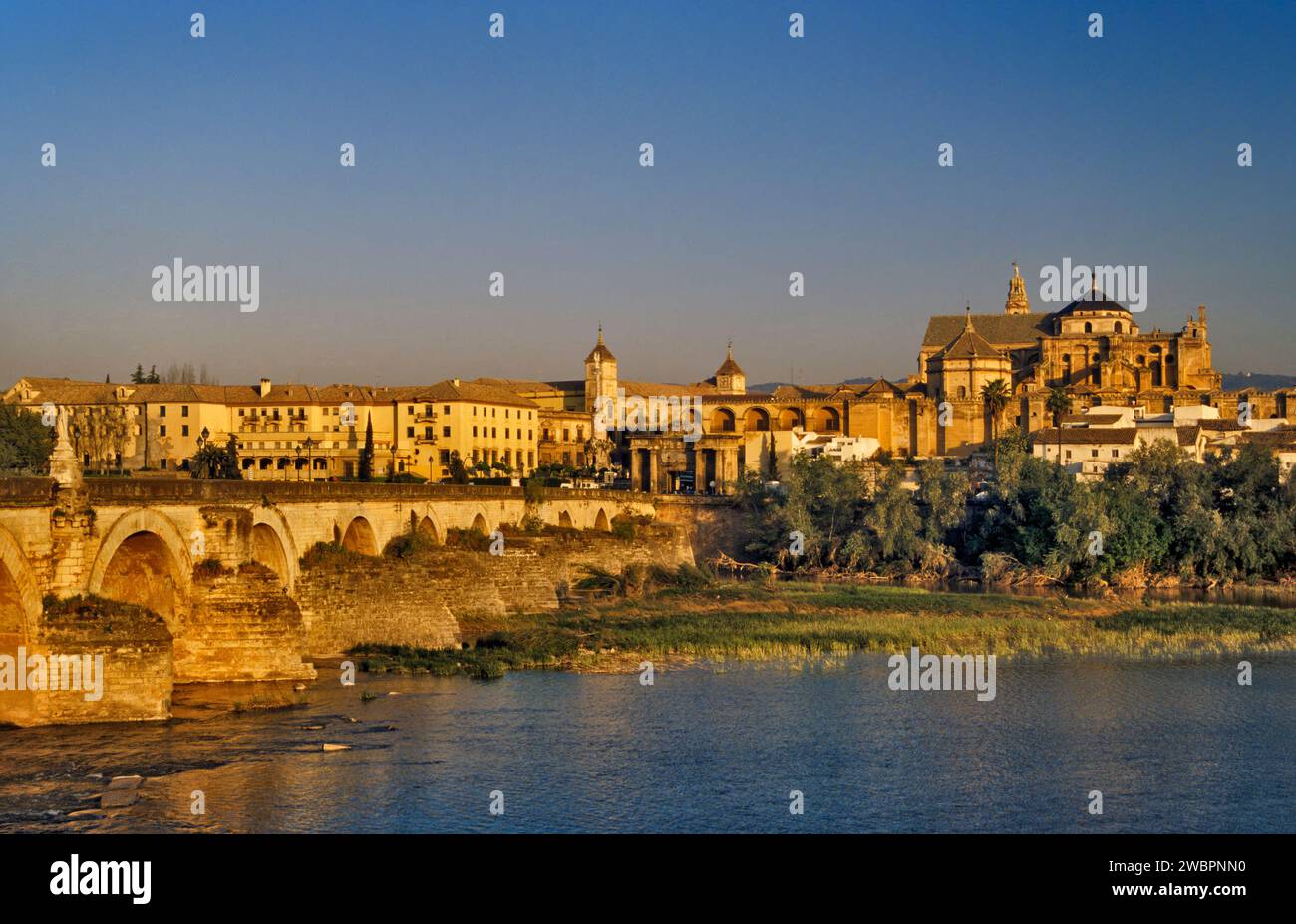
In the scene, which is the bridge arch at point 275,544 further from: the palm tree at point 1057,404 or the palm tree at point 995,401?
the palm tree at point 995,401

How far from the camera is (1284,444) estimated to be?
86062mm

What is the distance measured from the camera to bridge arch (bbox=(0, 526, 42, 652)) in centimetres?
2409

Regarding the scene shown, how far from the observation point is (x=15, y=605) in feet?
79.3

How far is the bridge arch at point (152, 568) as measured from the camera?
2841cm

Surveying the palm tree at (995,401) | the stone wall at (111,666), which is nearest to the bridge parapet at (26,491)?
the stone wall at (111,666)

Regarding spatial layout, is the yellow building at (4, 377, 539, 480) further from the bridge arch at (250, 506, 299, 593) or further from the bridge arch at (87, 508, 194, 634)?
the bridge arch at (87, 508, 194, 634)

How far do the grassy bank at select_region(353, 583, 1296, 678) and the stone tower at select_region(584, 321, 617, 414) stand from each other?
79311 mm

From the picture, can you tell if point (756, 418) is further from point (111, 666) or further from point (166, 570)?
point (111, 666)

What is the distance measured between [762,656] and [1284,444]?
59565 mm

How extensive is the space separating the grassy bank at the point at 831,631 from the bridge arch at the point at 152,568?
213 inches

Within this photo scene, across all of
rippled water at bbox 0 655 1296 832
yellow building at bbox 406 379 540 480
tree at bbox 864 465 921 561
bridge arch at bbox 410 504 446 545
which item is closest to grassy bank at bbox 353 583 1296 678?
rippled water at bbox 0 655 1296 832

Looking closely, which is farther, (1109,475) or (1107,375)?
(1107,375)
